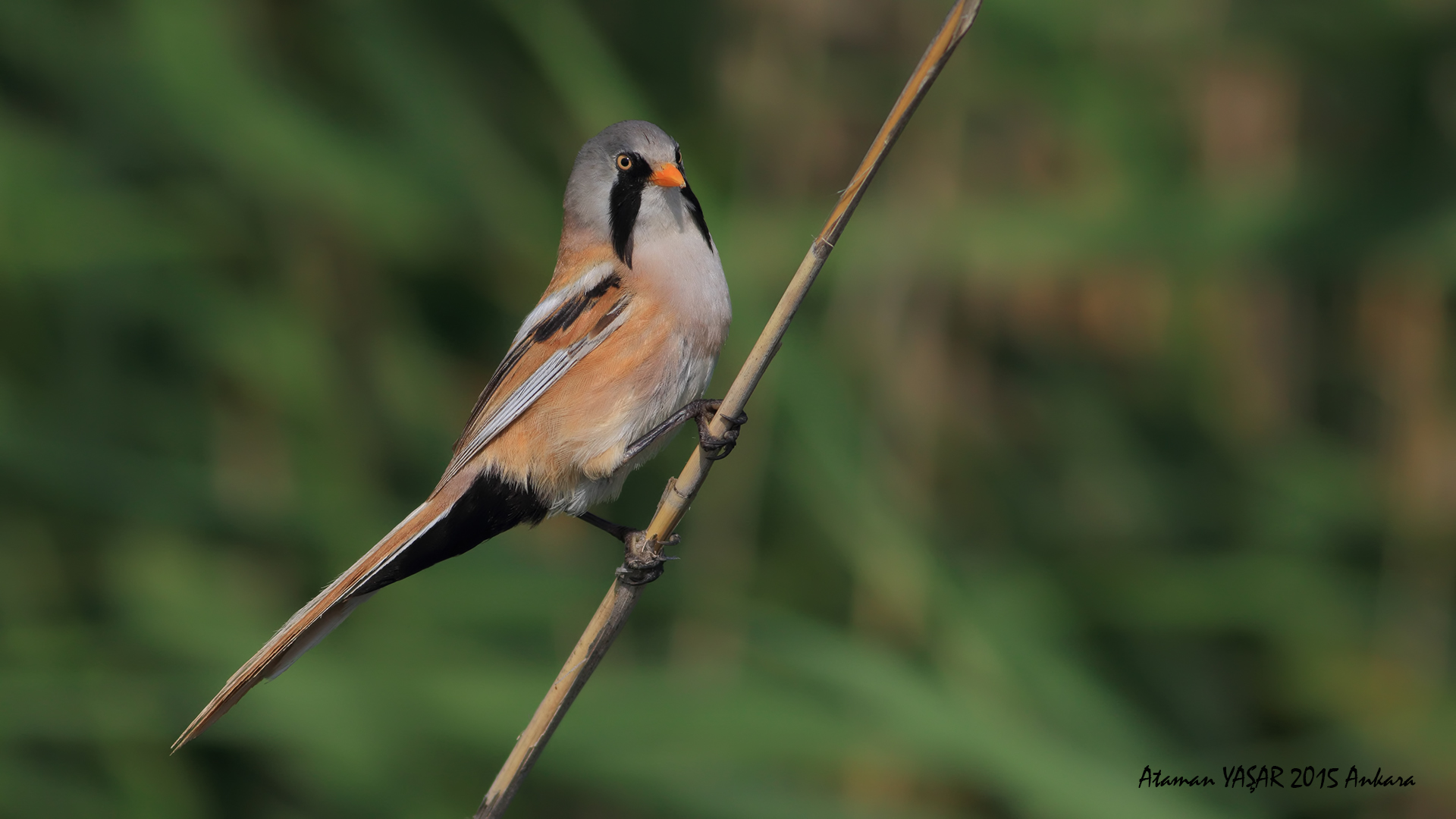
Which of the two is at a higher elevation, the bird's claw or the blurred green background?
the blurred green background

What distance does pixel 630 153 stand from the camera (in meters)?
2.29

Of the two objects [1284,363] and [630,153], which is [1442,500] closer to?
[1284,363]

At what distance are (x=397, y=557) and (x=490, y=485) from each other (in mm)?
428

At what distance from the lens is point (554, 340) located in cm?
272

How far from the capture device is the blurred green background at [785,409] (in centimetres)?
357

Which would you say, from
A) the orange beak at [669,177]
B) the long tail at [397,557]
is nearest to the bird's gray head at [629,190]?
the orange beak at [669,177]

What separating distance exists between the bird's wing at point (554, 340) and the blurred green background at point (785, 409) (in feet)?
2.11

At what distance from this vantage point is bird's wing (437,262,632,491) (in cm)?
265

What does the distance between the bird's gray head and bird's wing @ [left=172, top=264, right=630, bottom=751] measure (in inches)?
6.1

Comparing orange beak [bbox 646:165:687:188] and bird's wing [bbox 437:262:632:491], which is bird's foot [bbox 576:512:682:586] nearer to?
bird's wing [bbox 437:262:632:491]

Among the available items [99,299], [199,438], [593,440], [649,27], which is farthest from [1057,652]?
[99,299]

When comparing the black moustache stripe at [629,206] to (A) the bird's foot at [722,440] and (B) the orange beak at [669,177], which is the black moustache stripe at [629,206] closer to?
(B) the orange beak at [669,177]

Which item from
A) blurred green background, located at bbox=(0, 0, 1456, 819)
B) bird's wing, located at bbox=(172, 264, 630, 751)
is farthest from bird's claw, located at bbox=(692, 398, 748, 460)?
blurred green background, located at bbox=(0, 0, 1456, 819)

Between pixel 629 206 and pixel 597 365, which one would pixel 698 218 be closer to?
pixel 629 206
